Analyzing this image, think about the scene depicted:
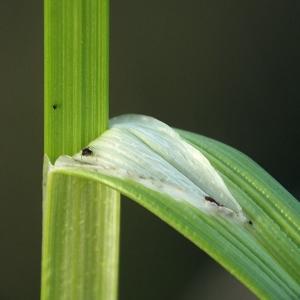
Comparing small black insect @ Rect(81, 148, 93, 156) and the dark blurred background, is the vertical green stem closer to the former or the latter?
small black insect @ Rect(81, 148, 93, 156)

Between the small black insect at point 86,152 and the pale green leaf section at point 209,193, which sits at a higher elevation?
the small black insect at point 86,152

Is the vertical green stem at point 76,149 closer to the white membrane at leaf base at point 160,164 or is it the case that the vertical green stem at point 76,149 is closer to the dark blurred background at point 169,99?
the white membrane at leaf base at point 160,164

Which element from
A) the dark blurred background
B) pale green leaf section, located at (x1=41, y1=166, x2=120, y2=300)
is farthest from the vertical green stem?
the dark blurred background

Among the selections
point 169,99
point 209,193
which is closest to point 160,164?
point 209,193

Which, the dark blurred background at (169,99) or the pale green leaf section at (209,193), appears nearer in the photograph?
the pale green leaf section at (209,193)

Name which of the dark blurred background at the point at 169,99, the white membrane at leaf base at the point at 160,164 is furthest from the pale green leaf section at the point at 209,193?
the dark blurred background at the point at 169,99

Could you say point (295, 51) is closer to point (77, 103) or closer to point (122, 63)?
point (122, 63)

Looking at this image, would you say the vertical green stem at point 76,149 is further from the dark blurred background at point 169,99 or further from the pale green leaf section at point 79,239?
the dark blurred background at point 169,99
